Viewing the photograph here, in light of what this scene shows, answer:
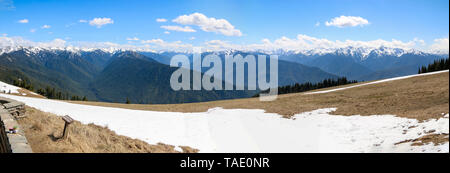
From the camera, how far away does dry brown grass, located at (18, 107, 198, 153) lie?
1031 centimetres

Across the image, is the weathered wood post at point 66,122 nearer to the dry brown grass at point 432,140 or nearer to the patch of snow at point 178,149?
the patch of snow at point 178,149

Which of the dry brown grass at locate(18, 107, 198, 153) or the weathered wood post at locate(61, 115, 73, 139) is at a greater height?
the weathered wood post at locate(61, 115, 73, 139)

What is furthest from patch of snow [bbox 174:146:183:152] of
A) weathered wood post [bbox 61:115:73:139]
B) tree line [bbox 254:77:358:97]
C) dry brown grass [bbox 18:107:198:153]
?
tree line [bbox 254:77:358:97]

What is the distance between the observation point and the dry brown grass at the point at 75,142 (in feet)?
33.8

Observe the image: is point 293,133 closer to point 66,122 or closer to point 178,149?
point 178,149

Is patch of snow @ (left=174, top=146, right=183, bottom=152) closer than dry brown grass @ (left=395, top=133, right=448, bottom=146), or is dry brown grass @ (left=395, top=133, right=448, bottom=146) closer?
dry brown grass @ (left=395, top=133, right=448, bottom=146)

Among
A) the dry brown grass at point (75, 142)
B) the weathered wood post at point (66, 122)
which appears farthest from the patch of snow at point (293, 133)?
the weathered wood post at point (66, 122)

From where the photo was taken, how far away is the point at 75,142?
430 inches

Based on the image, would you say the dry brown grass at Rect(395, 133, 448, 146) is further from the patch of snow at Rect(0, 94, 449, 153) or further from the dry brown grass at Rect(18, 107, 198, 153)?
the dry brown grass at Rect(18, 107, 198, 153)

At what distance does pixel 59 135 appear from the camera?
→ 11672 millimetres

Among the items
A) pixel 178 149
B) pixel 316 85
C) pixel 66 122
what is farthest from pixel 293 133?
pixel 316 85
